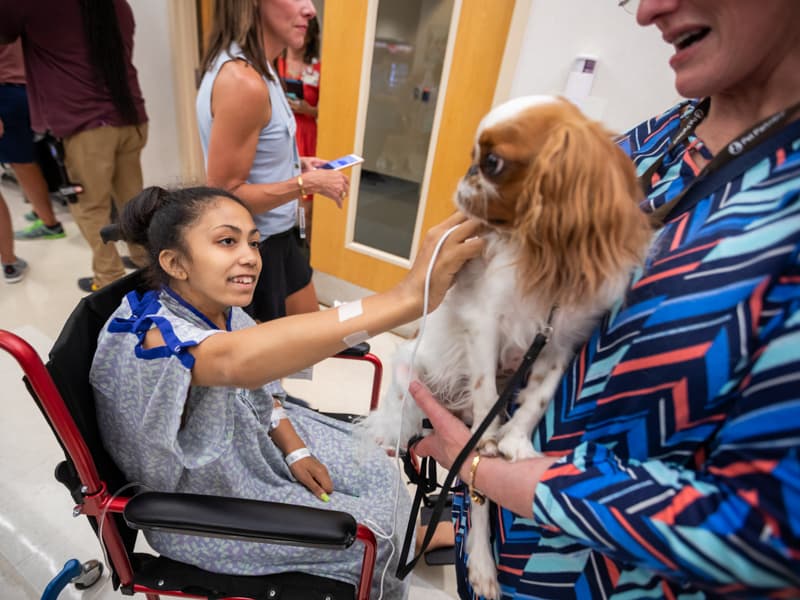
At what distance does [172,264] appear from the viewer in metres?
1.07

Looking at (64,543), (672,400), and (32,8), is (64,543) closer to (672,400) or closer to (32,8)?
(672,400)

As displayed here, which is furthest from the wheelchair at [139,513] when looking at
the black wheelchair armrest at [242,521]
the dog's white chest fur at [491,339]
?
the dog's white chest fur at [491,339]

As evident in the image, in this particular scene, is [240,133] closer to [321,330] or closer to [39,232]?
[321,330]

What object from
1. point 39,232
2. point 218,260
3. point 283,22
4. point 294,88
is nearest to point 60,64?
point 294,88

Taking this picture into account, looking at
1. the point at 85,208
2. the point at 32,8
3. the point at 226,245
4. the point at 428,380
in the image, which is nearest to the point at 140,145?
the point at 85,208

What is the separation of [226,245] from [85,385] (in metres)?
0.43

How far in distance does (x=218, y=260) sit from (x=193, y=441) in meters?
0.43

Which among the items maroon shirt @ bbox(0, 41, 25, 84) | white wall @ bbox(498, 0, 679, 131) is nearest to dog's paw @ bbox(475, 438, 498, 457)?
white wall @ bbox(498, 0, 679, 131)

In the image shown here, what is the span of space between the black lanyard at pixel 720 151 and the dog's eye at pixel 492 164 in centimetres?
25

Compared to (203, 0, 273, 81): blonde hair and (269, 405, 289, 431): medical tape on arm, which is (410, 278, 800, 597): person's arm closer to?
(269, 405, 289, 431): medical tape on arm

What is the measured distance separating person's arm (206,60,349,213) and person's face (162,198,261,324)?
1.39 feet

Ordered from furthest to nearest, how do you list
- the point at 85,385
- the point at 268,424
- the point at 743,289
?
the point at 268,424 < the point at 85,385 < the point at 743,289

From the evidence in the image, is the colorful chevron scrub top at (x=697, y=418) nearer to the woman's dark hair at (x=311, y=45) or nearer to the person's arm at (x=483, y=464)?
the person's arm at (x=483, y=464)

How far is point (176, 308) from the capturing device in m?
1.05
